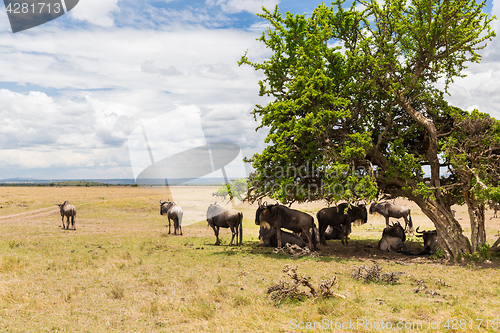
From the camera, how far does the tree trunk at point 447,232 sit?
14875mm

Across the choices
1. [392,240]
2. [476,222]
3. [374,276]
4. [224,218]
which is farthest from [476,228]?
[224,218]

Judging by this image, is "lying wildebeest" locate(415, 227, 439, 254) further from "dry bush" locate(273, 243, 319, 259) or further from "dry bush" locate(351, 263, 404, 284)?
"dry bush" locate(351, 263, 404, 284)

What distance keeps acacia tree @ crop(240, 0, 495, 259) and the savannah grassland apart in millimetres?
3366

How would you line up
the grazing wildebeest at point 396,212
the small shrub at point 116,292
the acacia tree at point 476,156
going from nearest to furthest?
the small shrub at point 116,292, the acacia tree at point 476,156, the grazing wildebeest at point 396,212

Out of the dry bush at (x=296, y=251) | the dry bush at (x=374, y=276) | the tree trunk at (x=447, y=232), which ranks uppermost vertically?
the tree trunk at (x=447, y=232)

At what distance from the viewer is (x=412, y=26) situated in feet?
48.5

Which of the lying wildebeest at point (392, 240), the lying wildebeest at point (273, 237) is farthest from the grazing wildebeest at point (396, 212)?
the lying wildebeest at point (273, 237)

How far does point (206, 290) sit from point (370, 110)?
1302 centimetres

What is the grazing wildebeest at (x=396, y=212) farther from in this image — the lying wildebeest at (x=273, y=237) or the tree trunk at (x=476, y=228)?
the tree trunk at (x=476, y=228)

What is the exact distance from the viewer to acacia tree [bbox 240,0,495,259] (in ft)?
48.0

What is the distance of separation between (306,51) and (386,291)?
1260 cm

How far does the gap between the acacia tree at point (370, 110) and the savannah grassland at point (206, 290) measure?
3.37 metres

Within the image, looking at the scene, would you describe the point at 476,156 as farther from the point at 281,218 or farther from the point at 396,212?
the point at 396,212

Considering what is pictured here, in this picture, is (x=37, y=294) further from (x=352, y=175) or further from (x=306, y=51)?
(x=306, y=51)
